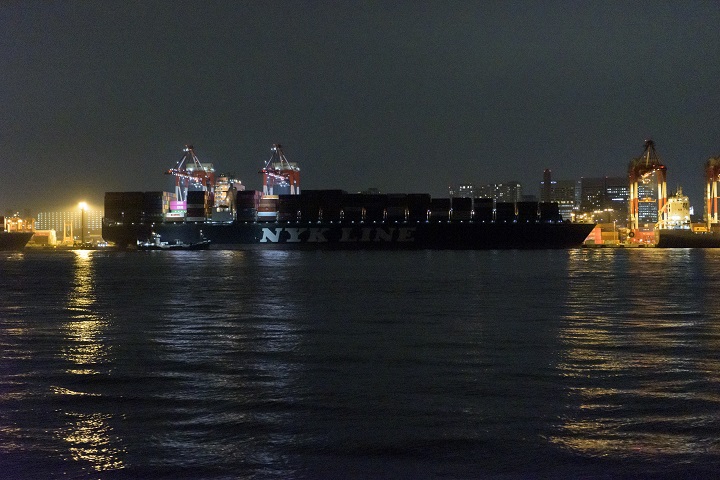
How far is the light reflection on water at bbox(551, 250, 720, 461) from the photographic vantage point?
5.29 m

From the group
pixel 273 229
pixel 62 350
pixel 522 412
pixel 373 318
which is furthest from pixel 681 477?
pixel 273 229

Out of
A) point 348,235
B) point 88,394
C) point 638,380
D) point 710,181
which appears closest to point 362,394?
point 88,394

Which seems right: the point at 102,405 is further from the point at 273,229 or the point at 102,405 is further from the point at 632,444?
the point at 273,229

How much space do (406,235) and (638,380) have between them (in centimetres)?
6757

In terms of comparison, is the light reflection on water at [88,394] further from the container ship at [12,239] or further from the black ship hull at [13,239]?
the container ship at [12,239]

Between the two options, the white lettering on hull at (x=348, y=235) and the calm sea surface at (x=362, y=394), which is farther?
the white lettering on hull at (x=348, y=235)

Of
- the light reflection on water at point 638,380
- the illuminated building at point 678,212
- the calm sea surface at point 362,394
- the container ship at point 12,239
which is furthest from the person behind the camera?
the illuminated building at point 678,212

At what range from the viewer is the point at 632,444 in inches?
204

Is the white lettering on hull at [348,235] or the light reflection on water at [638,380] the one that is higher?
the white lettering on hull at [348,235]

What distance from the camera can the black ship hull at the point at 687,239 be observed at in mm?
87938

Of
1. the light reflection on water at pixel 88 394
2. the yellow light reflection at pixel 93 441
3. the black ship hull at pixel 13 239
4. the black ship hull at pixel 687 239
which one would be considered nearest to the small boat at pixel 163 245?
the black ship hull at pixel 13 239

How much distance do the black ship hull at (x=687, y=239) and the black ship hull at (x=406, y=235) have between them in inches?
724

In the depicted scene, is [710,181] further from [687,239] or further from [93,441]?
[93,441]

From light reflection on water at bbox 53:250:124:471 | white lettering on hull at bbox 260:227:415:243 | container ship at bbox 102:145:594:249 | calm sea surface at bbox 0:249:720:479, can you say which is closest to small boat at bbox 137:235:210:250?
container ship at bbox 102:145:594:249
